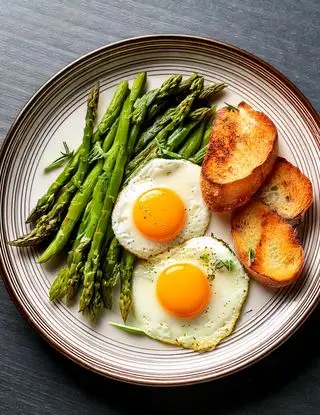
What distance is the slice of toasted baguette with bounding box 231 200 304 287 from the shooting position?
14.3ft

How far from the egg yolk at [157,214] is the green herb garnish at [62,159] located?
19.7 inches

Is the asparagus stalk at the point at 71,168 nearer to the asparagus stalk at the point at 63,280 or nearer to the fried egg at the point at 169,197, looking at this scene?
the asparagus stalk at the point at 63,280

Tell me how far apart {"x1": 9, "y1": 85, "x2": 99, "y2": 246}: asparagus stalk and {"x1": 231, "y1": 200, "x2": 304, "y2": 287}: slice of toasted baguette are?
0.94 metres

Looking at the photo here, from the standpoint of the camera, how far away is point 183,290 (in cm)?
441

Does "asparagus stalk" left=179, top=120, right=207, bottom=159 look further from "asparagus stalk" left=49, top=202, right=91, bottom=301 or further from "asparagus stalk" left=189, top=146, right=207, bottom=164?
"asparagus stalk" left=49, top=202, right=91, bottom=301

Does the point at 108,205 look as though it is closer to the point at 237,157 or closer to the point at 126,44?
the point at 237,157

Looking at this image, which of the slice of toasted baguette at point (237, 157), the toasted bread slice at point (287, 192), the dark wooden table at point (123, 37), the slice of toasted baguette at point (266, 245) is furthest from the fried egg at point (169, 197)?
the dark wooden table at point (123, 37)

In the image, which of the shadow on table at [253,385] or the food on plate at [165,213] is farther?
the shadow on table at [253,385]

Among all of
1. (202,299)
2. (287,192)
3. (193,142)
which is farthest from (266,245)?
(193,142)

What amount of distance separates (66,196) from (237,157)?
1.03 m

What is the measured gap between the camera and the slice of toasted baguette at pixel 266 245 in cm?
435

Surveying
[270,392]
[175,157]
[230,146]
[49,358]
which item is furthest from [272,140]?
[49,358]

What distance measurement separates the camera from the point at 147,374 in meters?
4.44

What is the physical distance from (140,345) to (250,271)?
2.58 feet
